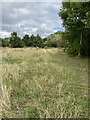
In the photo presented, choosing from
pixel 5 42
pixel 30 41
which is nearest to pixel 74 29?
pixel 5 42

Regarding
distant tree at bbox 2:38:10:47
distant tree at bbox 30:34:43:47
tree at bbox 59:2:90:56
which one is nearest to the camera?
tree at bbox 59:2:90:56

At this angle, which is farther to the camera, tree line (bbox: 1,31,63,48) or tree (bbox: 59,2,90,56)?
tree line (bbox: 1,31,63,48)

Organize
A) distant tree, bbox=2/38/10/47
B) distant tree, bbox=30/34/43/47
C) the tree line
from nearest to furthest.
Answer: the tree line → distant tree, bbox=2/38/10/47 → distant tree, bbox=30/34/43/47

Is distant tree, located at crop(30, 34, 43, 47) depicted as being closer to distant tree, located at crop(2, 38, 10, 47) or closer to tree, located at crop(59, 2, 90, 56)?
distant tree, located at crop(2, 38, 10, 47)

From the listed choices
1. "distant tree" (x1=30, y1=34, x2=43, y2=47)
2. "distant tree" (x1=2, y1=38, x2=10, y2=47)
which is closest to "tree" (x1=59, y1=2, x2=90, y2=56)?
"distant tree" (x1=2, y1=38, x2=10, y2=47)

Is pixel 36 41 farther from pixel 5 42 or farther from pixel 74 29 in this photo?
pixel 74 29

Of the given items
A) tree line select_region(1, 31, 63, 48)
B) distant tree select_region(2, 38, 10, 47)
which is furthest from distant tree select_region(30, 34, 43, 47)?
distant tree select_region(2, 38, 10, 47)

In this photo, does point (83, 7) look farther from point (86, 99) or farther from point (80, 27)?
point (86, 99)

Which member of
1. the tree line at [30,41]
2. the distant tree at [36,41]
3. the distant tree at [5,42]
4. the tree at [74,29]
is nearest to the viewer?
the tree at [74,29]

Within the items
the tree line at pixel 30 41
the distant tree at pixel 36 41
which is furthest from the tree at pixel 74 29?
the distant tree at pixel 36 41

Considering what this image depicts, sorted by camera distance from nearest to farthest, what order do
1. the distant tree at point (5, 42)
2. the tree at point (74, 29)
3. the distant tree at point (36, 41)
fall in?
the tree at point (74, 29)
the distant tree at point (5, 42)
the distant tree at point (36, 41)

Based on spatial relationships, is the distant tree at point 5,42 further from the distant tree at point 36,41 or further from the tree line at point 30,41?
the distant tree at point 36,41

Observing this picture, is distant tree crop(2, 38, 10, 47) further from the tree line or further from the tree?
the tree

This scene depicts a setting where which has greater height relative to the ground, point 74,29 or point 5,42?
point 74,29
